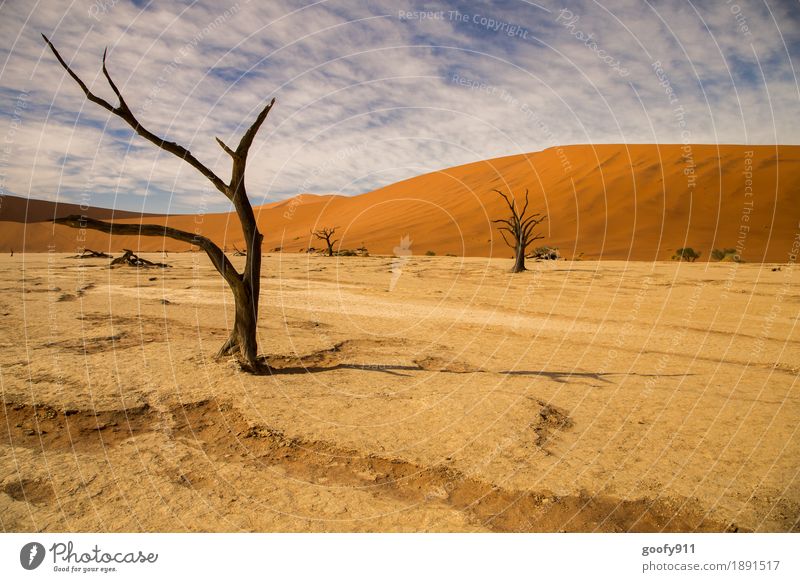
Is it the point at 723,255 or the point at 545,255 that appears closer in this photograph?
the point at 723,255

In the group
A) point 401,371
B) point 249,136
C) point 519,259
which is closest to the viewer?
point 249,136

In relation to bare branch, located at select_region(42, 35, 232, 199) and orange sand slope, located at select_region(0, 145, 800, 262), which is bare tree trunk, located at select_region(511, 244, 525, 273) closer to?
orange sand slope, located at select_region(0, 145, 800, 262)

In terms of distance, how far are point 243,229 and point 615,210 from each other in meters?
43.9

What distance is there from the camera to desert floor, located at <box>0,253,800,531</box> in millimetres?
3803

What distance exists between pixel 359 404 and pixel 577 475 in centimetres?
276

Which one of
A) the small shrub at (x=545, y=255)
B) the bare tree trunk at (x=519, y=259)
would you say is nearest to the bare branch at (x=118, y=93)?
the bare tree trunk at (x=519, y=259)

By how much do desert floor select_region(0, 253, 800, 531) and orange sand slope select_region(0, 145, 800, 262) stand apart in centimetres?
2026

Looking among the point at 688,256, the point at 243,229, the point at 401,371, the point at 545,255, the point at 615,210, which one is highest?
the point at 615,210

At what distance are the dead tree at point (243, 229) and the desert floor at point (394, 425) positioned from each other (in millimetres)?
533

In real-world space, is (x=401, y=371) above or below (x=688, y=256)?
below

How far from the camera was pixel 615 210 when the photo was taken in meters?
44.0

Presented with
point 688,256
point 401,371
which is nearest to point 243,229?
point 401,371

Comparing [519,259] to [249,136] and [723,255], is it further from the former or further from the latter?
[249,136]

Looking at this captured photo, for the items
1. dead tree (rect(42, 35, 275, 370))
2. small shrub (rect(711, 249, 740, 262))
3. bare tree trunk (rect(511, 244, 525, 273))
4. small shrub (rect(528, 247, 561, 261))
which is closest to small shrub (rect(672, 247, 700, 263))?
small shrub (rect(711, 249, 740, 262))
